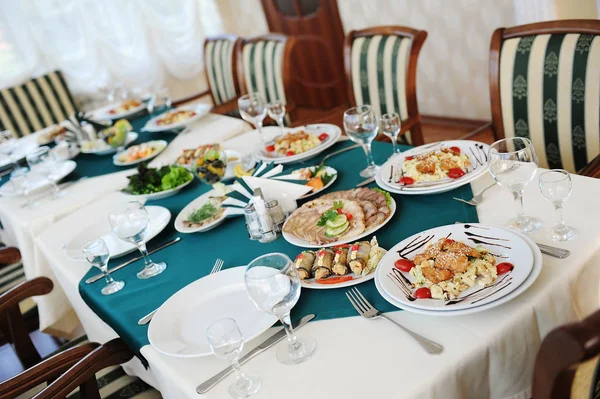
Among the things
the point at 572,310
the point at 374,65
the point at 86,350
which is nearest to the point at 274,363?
the point at 572,310

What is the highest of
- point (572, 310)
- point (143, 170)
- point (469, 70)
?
point (143, 170)

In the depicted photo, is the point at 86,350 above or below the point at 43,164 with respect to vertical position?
below

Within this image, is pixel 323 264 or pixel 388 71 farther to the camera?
pixel 388 71

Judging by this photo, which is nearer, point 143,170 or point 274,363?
point 274,363

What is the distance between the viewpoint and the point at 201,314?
128 centimetres

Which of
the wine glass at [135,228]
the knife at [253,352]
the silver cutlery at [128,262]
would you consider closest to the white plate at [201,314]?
the knife at [253,352]

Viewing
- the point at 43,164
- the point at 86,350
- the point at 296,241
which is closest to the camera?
the point at 296,241

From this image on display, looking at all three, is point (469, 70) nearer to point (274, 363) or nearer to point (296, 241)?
Result: point (296, 241)

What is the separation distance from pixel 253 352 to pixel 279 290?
6.7 inches

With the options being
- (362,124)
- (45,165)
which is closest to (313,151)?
(362,124)

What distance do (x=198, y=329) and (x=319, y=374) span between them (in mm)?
344

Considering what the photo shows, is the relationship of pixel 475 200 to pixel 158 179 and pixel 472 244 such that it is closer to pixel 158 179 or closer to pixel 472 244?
pixel 472 244

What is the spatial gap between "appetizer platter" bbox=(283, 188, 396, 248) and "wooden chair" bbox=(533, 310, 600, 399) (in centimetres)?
71

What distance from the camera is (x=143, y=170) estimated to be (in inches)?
82.5
